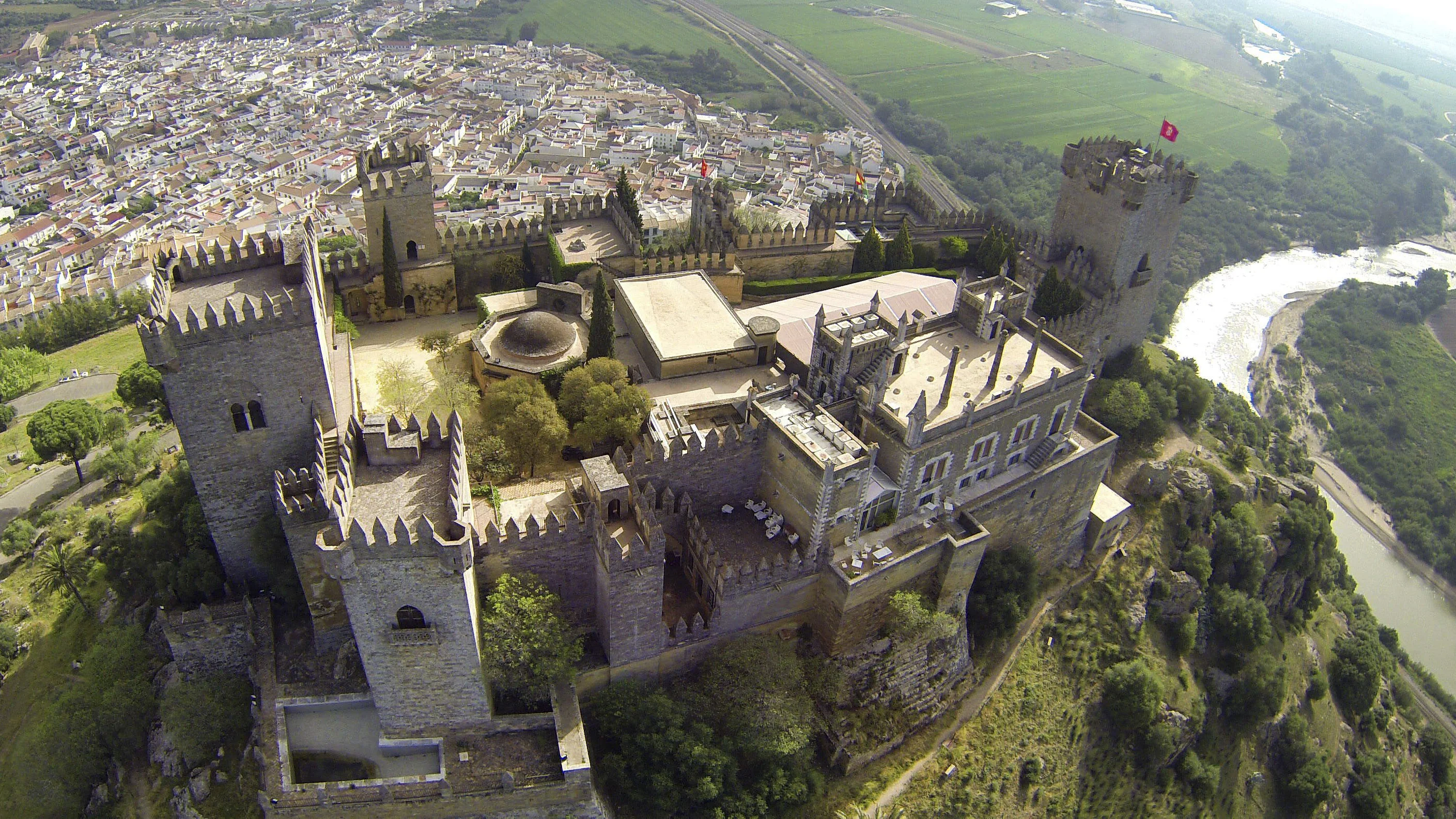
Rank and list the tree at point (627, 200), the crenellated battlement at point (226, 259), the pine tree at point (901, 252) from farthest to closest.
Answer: the pine tree at point (901, 252) → the tree at point (627, 200) → the crenellated battlement at point (226, 259)

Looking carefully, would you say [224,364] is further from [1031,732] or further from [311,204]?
[311,204]

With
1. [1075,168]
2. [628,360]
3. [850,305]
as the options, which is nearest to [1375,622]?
[1075,168]

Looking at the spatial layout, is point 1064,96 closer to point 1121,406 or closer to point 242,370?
point 1121,406

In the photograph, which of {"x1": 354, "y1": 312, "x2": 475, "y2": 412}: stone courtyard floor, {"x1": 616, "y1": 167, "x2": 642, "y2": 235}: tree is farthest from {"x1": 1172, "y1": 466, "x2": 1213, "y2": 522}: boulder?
{"x1": 354, "y1": 312, "x2": 475, "y2": 412}: stone courtyard floor

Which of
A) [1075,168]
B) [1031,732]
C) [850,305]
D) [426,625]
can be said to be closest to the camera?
[426,625]

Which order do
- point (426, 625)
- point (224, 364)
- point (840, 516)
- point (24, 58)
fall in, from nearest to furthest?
point (426, 625), point (224, 364), point (840, 516), point (24, 58)

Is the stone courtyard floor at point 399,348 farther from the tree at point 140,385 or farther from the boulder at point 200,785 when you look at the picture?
the boulder at point 200,785

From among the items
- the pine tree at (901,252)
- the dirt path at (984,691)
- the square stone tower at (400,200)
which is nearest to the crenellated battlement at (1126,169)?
the pine tree at (901,252)

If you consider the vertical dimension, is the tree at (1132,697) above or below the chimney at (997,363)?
below

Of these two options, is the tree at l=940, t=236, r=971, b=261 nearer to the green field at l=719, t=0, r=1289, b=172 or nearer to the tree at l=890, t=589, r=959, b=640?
the tree at l=890, t=589, r=959, b=640
